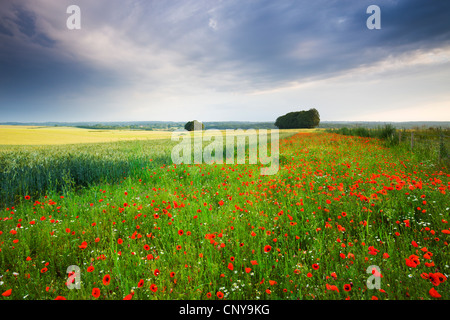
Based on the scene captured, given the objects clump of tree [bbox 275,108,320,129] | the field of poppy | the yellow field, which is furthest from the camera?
clump of tree [bbox 275,108,320,129]

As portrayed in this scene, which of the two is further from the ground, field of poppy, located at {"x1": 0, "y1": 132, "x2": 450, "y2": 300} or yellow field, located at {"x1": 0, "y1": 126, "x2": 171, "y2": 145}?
yellow field, located at {"x1": 0, "y1": 126, "x2": 171, "y2": 145}

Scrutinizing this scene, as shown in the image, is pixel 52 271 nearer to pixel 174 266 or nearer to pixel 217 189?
pixel 174 266

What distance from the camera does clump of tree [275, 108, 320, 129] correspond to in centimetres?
6462

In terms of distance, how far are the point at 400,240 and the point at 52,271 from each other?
5359 mm

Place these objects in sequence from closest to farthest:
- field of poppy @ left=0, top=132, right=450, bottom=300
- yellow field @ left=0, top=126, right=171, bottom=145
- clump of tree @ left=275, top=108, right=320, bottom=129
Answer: field of poppy @ left=0, top=132, right=450, bottom=300 < yellow field @ left=0, top=126, right=171, bottom=145 < clump of tree @ left=275, top=108, right=320, bottom=129

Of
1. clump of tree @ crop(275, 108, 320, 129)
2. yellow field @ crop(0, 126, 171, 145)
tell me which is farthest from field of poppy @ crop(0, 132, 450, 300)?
clump of tree @ crop(275, 108, 320, 129)

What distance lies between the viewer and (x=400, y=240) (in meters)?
3.52

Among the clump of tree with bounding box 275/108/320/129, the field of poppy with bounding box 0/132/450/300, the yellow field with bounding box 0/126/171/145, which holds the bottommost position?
the field of poppy with bounding box 0/132/450/300

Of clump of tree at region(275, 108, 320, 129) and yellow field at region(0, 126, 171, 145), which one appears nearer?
yellow field at region(0, 126, 171, 145)

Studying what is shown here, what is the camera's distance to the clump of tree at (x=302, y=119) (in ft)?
212

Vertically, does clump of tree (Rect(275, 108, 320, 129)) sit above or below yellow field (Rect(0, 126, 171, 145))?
above

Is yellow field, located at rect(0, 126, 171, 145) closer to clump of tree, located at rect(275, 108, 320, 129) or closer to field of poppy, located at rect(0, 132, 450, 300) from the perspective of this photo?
field of poppy, located at rect(0, 132, 450, 300)

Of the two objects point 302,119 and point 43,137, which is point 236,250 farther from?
point 302,119

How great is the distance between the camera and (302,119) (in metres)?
65.6
